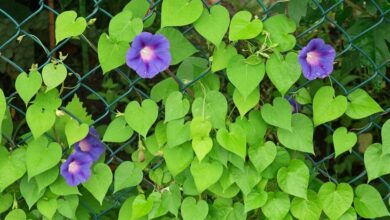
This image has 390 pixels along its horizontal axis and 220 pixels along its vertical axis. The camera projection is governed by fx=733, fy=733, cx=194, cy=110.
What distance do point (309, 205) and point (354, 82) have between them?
132cm

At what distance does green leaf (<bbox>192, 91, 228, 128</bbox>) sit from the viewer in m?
1.83

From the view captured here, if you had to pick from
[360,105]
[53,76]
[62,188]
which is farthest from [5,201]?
[360,105]

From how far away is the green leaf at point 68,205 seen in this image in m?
1.90

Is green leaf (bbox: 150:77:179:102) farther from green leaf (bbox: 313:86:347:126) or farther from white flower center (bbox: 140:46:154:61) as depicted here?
green leaf (bbox: 313:86:347:126)

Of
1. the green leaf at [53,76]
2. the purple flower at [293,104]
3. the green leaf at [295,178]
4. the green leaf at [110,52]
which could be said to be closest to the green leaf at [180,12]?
the green leaf at [110,52]

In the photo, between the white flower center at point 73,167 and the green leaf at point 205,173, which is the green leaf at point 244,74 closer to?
the green leaf at point 205,173

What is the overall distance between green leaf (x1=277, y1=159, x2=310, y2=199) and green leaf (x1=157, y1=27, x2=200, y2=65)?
0.40m

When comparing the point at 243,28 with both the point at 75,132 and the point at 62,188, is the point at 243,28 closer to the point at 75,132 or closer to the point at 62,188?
the point at 75,132

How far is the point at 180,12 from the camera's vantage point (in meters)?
1.73

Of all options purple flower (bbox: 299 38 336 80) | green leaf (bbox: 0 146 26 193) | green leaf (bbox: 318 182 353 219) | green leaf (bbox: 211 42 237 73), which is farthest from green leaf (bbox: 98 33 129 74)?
green leaf (bbox: 318 182 353 219)

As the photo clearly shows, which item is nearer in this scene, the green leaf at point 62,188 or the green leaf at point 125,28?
the green leaf at point 125,28

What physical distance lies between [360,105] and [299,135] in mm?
177

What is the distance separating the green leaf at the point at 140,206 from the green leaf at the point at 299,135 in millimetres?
379

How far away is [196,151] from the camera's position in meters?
1.81
